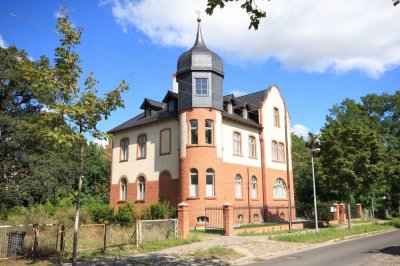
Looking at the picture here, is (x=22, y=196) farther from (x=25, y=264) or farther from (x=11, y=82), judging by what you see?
(x=25, y=264)

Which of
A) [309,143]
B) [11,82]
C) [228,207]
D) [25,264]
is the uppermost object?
[11,82]

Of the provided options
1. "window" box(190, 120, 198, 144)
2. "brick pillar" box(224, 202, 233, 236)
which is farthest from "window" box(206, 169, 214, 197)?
"brick pillar" box(224, 202, 233, 236)

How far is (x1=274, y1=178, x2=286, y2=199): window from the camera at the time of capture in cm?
3413

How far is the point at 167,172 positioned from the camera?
29594 millimetres

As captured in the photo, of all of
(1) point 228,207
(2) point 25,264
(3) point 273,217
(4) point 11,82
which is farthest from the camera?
(4) point 11,82

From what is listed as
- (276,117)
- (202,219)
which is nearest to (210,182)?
(202,219)

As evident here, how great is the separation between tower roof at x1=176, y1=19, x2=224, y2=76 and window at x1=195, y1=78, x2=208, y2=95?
846mm

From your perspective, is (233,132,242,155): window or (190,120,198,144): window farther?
(233,132,242,155): window

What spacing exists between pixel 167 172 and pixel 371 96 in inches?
1449

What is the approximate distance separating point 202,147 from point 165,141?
412 cm

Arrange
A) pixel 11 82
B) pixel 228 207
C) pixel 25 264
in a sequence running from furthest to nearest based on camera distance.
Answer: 1. pixel 11 82
2. pixel 228 207
3. pixel 25 264

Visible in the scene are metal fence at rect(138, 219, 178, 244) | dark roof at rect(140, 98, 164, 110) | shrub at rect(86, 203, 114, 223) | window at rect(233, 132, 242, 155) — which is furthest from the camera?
dark roof at rect(140, 98, 164, 110)

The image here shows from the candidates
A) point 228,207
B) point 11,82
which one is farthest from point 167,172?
point 11,82

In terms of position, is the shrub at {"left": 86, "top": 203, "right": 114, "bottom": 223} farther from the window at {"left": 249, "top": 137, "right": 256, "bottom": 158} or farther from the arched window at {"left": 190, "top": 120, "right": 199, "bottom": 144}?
the window at {"left": 249, "top": 137, "right": 256, "bottom": 158}
